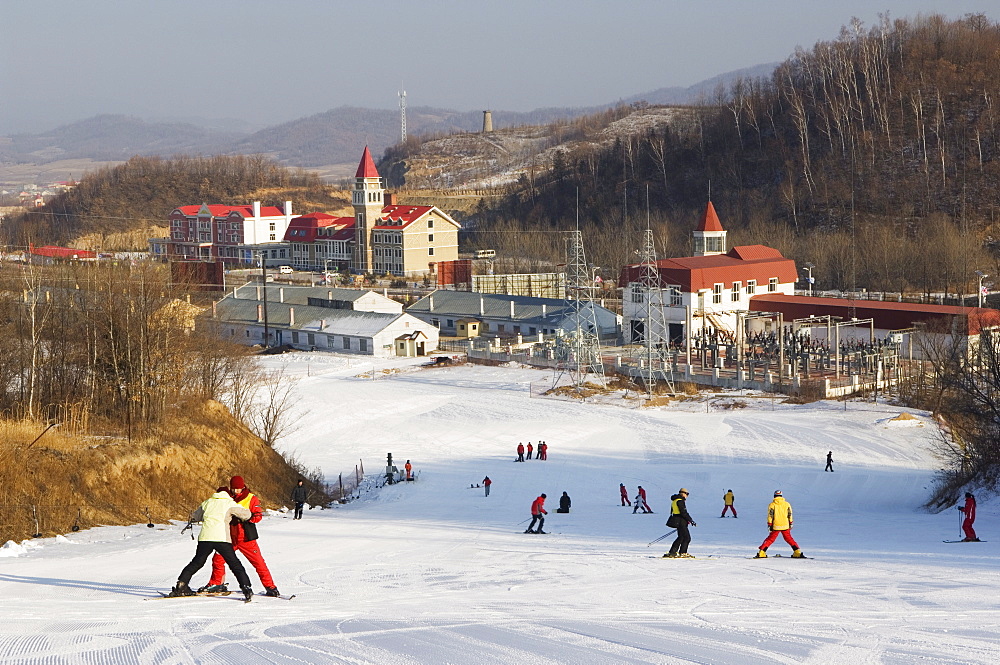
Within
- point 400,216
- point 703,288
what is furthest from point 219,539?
point 400,216

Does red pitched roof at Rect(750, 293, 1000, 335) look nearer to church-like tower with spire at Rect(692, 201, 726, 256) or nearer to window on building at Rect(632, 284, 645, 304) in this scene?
window on building at Rect(632, 284, 645, 304)

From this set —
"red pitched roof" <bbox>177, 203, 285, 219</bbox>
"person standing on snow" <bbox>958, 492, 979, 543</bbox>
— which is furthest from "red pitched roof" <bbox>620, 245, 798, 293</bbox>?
"red pitched roof" <bbox>177, 203, 285, 219</bbox>

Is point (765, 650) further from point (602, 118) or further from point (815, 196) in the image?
point (602, 118)

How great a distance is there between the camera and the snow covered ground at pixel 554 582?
27.7 ft

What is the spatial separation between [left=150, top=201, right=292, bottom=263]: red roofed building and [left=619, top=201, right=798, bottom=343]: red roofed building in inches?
1994

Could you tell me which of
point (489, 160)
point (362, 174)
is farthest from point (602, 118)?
point (362, 174)

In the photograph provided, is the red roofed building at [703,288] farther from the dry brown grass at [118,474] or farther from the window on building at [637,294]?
the dry brown grass at [118,474]

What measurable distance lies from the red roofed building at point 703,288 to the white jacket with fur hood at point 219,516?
124 ft

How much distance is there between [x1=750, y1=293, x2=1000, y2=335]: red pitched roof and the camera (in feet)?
143

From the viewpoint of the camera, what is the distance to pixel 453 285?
248 feet

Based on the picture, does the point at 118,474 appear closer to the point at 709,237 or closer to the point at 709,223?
the point at 709,237

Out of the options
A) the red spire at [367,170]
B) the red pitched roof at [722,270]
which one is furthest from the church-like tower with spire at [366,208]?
the red pitched roof at [722,270]

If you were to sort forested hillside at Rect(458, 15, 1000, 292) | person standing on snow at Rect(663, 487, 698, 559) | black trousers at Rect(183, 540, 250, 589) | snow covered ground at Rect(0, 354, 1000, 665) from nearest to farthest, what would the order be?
snow covered ground at Rect(0, 354, 1000, 665), black trousers at Rect(183, 540, 250, 589), person standing on snow at Rect(663, 487, 698, 559), forested hillside at Rect(458, 15, 1000, 292)

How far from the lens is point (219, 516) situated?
10000 millimetres
